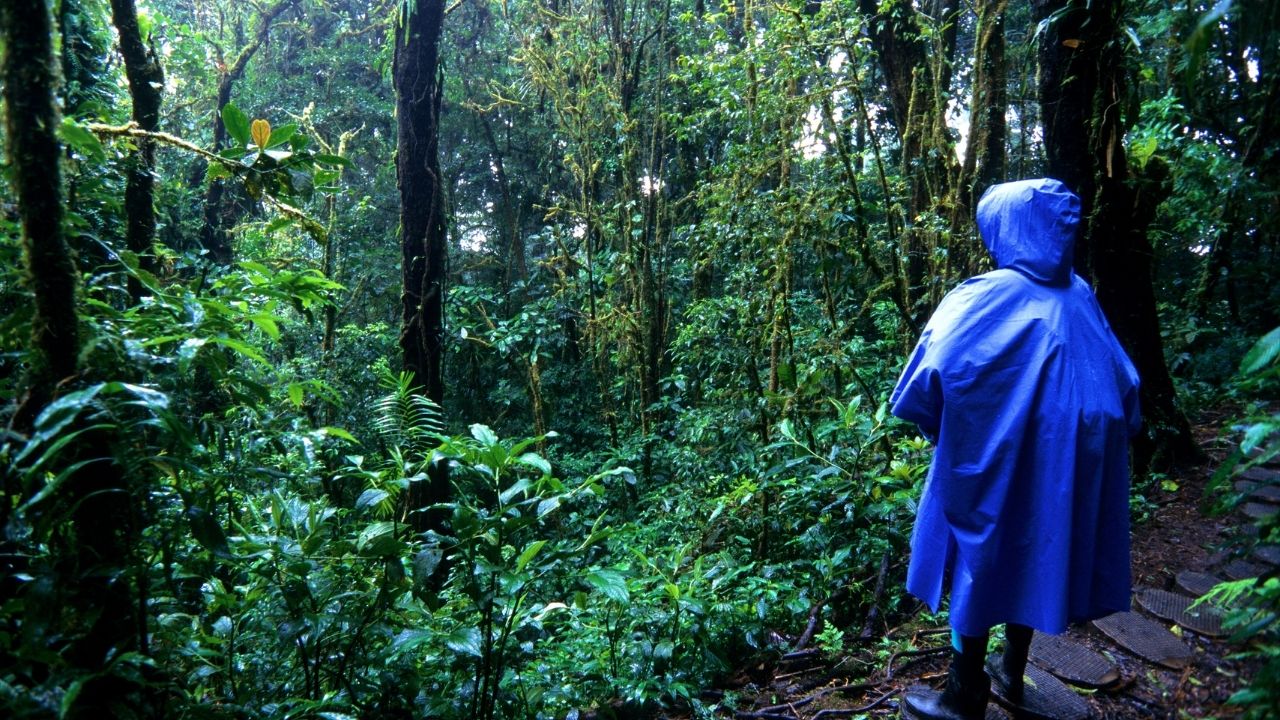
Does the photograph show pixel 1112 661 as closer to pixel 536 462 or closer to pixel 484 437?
pixel 536 462

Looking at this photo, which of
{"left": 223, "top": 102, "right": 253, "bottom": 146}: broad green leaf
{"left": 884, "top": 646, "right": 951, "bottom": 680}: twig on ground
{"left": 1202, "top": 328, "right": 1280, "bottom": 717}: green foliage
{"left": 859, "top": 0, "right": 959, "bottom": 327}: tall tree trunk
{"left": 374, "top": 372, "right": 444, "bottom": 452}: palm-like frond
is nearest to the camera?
{"left": 1202, "top": 328, "right": 1280, "bottom": 717}: green foliage

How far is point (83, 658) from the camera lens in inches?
67.3

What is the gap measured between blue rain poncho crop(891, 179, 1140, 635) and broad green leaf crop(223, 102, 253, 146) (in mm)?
2442

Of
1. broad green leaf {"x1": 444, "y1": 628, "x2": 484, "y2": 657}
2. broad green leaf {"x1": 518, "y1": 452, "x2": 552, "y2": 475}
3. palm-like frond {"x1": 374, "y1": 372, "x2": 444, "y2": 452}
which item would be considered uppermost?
palm-like frond {"x1": 374, "y1": 372, "x2": 444, "y2": 452}

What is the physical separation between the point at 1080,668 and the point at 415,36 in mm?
5327

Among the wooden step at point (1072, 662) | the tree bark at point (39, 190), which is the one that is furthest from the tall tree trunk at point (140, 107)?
the wooden step at point (1072, 662)

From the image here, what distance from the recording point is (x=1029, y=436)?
2316mm

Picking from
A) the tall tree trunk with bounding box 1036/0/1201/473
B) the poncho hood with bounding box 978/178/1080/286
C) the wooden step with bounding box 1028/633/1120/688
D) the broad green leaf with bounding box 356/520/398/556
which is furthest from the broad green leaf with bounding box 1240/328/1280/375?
the tall tree trunk with bounding box 1036/0/1201/473

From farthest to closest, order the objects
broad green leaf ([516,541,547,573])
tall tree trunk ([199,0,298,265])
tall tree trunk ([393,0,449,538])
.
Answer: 1. tall tree trunk ([199,0,298,265])
2. tall tree trunk ([393,0,449,538])
3. broad green leaf ([516,541,547,573])

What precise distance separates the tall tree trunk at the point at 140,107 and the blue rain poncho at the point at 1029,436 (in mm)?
3646

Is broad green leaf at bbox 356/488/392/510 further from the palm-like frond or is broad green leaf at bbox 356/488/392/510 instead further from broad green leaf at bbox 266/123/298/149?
broad green leaf at bbox 266/123/298/149

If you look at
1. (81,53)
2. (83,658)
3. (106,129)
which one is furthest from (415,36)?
(83,658)

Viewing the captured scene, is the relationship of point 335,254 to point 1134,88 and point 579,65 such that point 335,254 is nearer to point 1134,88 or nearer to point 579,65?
point 579,65

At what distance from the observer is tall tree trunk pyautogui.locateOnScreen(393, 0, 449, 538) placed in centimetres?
504
